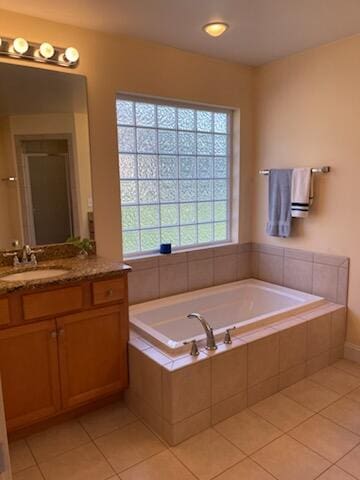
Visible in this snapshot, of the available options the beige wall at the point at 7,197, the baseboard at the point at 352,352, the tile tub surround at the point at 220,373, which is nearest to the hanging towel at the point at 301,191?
the tile tub surround at the point at 220,373

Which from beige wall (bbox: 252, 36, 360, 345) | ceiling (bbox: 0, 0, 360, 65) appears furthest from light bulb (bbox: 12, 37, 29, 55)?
beige wall (bbox: 252, 36, 360, 345)

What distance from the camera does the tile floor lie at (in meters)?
1.80

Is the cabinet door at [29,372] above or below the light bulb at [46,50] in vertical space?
below

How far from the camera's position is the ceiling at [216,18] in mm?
A: 2064

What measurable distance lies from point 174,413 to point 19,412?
2.76 ft

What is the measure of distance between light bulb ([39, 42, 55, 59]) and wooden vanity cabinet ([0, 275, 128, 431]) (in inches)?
55.6

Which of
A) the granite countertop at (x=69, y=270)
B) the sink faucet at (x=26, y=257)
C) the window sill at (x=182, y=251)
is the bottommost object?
the window sill at (x=182, y=251)

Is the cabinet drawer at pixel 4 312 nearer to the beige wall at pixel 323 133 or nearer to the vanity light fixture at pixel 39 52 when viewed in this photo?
the vanity light fixture at pixel 39 52

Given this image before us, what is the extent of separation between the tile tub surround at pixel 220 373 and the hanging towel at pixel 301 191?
2.70 ft

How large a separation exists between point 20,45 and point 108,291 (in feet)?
5.06

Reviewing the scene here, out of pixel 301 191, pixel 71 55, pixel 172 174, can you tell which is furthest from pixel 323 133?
pixel 71 55

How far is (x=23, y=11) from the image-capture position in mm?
2123

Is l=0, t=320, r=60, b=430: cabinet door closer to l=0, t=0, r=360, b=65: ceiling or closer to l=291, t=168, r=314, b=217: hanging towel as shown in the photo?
l=0, t=0, r=360, b=65: ceiling

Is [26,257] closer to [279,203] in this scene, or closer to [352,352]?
[279,203]
